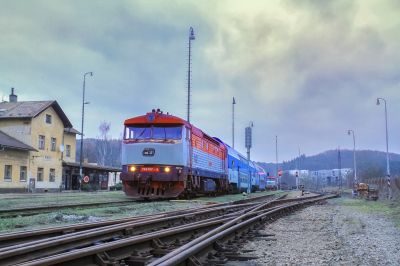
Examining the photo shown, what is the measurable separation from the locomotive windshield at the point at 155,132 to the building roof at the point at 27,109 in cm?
2172

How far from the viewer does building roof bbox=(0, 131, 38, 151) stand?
30.3 metres

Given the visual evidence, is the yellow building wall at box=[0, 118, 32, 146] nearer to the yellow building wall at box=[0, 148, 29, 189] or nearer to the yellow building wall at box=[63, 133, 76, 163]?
the yellow building wall at box=[0, 148, 29, 189]

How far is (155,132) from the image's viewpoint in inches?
671

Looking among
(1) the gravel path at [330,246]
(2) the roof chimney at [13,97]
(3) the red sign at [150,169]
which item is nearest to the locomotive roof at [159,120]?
(3) the red sign at [150,169]

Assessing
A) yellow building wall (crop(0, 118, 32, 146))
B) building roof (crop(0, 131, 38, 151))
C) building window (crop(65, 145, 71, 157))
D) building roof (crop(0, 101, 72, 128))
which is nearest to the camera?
building roof (crop(0, 131, 38, 151))

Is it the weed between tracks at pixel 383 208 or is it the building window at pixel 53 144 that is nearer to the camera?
the weed between tracks at pixel 383 208

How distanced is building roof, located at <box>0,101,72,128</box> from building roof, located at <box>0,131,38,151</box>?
95.0 inches

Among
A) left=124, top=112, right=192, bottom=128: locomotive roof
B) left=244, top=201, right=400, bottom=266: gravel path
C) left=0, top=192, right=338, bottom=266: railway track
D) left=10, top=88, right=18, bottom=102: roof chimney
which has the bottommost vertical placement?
left=244, top=201, right=400, bottom=266: gravel path

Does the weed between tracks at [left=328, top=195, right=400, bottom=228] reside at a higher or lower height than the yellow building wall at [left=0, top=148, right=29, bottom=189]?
lower

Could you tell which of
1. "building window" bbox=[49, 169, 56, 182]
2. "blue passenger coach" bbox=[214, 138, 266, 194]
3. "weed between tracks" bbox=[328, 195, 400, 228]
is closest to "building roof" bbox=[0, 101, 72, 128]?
"building window" bbox=[49, 169, 56, 182]

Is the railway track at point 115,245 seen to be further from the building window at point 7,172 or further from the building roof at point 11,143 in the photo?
the building window at point 7,172

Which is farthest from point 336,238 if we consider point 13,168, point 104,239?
point 13,168

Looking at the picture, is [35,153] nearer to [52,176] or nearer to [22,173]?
[22,173]

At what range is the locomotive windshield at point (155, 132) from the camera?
666 inches
